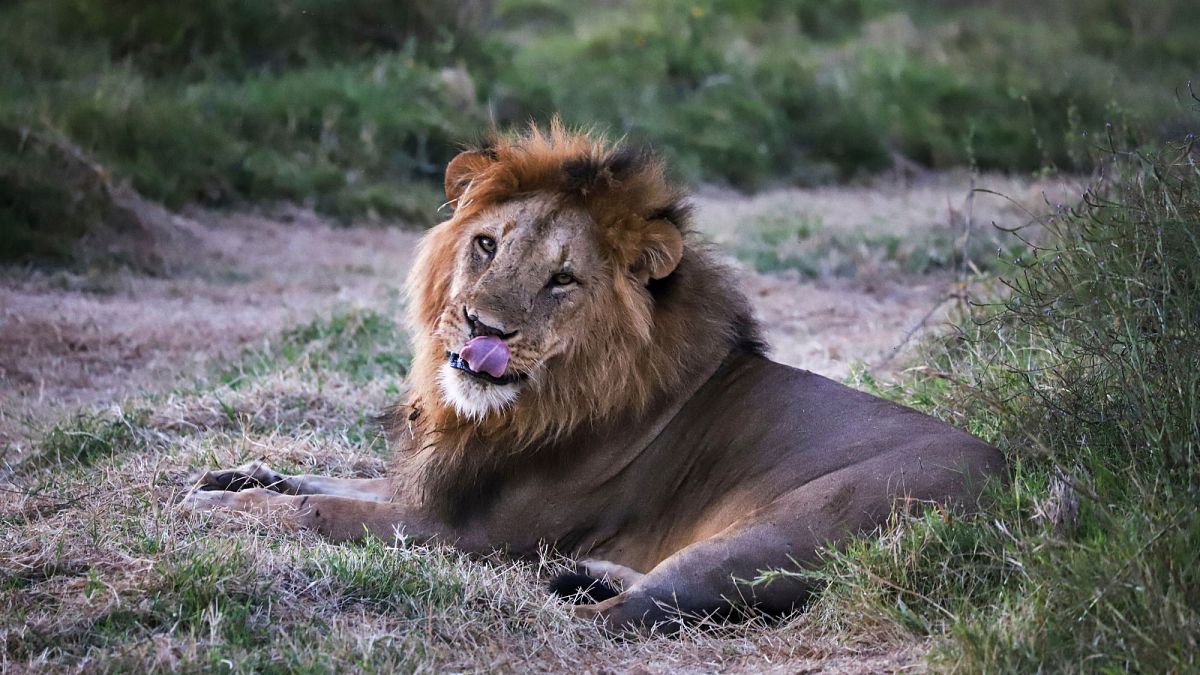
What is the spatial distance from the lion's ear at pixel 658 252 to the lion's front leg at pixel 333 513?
1.06 m

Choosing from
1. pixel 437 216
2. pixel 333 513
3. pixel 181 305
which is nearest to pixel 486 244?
pixel 333 513

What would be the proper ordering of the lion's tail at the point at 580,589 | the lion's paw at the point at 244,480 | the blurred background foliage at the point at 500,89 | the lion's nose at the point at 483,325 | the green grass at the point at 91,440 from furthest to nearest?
the blurred background foliage at the point at 500,89, the green grass at the point at 91,440, the lion's paw at the point at 244,480, the lion's nose at the point at 483,325, the lion's tail at the point at 580,589

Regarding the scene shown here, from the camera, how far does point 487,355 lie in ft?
13.5

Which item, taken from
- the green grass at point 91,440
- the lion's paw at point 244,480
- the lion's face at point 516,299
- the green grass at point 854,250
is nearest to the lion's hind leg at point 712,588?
the lion's face at point 516,299

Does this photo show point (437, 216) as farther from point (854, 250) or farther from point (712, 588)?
point (712, 588)

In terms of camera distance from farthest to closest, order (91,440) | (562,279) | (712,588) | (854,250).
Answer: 1. (854,250)
2. (91,440)
3. (562,279)
4. (712,588)

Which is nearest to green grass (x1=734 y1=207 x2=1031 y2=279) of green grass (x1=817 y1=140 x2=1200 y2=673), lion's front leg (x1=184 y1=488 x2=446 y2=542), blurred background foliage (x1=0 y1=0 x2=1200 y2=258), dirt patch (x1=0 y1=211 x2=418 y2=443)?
blurred background foliage (x1=0 y1=0 x2=1200 y2=258)

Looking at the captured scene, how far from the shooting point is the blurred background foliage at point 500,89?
34.9 ft

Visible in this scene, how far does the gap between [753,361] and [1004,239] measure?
565 cm

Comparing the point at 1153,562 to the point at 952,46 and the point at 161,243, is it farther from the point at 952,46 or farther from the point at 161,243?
the point at 952,46

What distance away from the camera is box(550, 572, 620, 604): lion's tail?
4.02m

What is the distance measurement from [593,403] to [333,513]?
3.02 feet

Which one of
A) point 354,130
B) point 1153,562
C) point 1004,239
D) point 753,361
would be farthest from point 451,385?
point 354,130

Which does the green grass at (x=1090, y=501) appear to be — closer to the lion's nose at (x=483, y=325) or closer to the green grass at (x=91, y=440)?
the lion's nose at (x=483, y=325)
